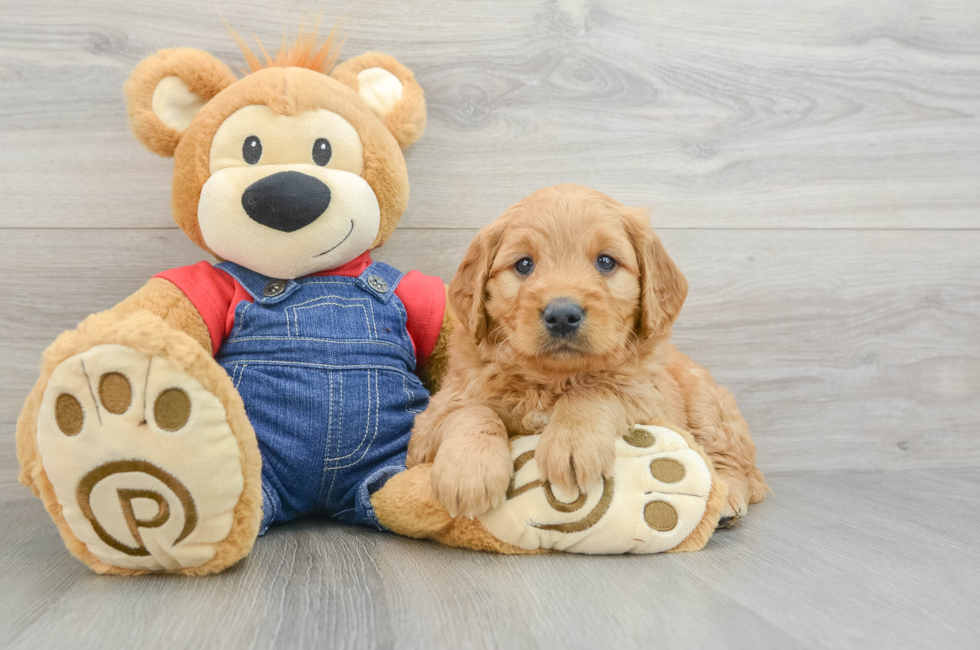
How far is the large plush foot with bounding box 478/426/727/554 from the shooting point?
4.01ft

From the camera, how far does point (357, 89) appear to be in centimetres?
163

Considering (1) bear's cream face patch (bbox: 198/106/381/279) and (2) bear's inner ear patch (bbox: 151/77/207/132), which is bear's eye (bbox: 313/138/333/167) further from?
(2) bear's inner ear patch (bbox: 151/77/207/132)

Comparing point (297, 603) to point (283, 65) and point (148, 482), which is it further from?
point (283, 65)

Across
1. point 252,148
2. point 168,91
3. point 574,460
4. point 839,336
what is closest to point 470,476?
point 574,460

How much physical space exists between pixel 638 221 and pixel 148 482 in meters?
1.03

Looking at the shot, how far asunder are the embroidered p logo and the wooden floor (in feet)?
0.89

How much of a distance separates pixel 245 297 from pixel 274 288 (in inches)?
2.6

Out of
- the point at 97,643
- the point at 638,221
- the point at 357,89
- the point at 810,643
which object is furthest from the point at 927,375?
the point at 97,643

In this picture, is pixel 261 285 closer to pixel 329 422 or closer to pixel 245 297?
pixel 245 297

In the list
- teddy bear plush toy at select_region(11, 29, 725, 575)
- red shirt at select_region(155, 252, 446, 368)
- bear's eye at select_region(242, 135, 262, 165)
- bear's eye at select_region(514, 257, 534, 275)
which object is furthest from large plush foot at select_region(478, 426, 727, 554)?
bear's eye at select_region(242, 135, 262, 165)

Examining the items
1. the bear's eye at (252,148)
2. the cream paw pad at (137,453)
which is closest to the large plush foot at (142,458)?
the cream paw pad at (137,453)

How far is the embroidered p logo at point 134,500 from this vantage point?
103 centimetres

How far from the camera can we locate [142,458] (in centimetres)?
102

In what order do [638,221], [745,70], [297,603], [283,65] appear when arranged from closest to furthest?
1. [297,603]
2. [638,221]
3. [283,65]
4. [745,70]
